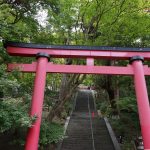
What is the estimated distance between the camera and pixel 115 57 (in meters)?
10.5

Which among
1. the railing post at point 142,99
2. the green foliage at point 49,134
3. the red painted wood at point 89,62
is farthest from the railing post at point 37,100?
the railing post at point 142,99

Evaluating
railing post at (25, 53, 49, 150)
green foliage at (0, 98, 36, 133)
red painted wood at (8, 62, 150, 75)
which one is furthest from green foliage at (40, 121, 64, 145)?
red painted wood at (8, 62, 150, 75)

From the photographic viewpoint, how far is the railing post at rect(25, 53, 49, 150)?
338 inches

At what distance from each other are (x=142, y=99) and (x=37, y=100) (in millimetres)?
3919

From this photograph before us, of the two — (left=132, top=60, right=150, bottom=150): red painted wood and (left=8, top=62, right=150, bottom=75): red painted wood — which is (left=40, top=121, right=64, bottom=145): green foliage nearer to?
(left=8, top=62, right=150, bottom=75): red painted wood

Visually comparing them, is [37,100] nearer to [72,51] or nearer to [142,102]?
[72,51]

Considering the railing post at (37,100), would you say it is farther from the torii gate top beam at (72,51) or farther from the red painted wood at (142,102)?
the red painted wood at (142,102)

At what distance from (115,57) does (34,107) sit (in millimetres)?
3941

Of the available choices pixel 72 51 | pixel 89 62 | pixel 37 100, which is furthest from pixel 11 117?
pixel 89 62

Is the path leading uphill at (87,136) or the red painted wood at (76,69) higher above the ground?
the red painted wood at (76,69)

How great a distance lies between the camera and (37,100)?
Answer: 922 cm

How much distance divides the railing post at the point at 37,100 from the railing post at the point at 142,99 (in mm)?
3607

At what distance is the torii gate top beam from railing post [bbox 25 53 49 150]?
40 cm

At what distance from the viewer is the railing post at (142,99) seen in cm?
890
